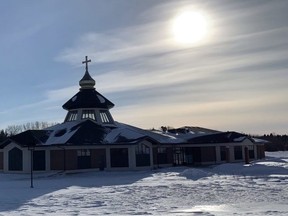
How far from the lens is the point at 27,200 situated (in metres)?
19.1

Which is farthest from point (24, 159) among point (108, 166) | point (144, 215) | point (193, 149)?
point (144, 215)

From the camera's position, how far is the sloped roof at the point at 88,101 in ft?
153

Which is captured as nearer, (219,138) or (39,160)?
(39,160)

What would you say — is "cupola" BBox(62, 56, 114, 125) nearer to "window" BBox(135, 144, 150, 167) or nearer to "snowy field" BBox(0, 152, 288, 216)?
"window" BBox(135, 144, 150, 167)

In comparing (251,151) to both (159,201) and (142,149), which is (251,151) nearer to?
(142,149)

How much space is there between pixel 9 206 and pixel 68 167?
22599 millimetres

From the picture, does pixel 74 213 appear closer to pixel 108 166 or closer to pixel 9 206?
pixel 9 206

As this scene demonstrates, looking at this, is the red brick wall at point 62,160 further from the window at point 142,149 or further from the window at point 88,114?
the window at point 88,114

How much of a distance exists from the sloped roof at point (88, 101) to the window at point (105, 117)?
552 millimetres

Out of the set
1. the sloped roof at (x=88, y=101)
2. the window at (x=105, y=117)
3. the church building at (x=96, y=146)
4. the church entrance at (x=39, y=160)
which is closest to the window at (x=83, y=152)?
the church building at (x=96, y=146)

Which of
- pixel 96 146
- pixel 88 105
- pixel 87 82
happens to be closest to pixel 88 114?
pixel 88 105

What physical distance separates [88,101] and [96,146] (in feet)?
23.9

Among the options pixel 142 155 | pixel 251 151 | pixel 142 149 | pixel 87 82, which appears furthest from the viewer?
pixel 251 151

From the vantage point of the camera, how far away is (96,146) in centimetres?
4103
